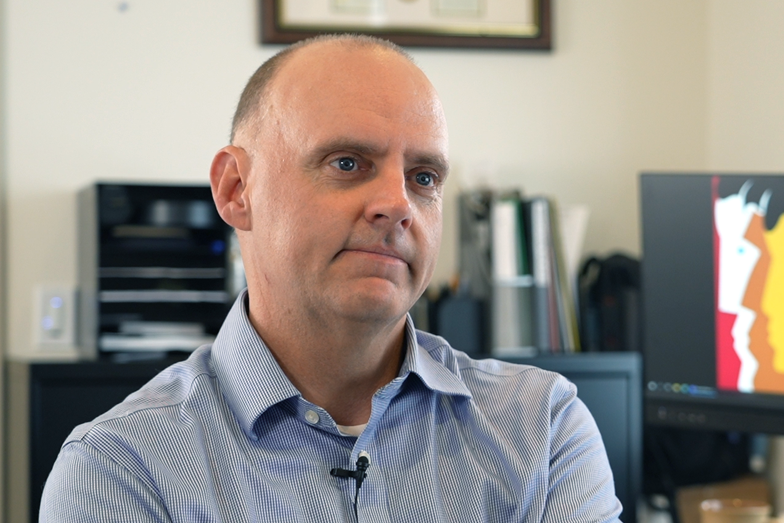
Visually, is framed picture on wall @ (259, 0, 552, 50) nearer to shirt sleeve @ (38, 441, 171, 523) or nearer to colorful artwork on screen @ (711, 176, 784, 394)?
colorful artwork on screen @ (711, 176, 784, 394)

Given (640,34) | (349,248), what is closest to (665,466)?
(640,34)

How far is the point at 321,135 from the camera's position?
117 cm

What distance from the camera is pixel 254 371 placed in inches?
47.3

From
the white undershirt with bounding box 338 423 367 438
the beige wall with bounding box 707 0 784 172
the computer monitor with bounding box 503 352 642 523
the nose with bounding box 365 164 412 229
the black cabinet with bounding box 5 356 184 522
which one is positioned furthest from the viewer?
the beige wall with bounding box 707 0 784 172

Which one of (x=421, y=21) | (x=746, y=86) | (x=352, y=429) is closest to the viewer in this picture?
(x=352, y=429)

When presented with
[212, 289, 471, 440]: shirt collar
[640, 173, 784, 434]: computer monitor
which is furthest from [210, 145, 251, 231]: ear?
[640, 173, 784, 434]: computer monitor

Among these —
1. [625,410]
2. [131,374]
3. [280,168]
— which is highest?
[280,168]

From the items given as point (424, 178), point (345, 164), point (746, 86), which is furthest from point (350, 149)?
point (746, 86)

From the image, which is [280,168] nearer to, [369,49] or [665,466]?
[369,49]

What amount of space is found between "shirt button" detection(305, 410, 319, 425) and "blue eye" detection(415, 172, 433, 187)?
341 millimetres

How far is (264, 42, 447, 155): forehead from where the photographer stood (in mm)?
1164

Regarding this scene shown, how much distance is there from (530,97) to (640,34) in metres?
0.40

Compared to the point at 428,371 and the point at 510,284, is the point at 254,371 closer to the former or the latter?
the point at 428,371

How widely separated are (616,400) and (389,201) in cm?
130
